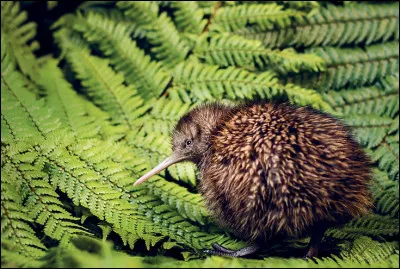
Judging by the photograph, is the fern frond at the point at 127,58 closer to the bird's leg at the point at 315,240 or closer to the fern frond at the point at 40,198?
the fern frond at the point at 40,198

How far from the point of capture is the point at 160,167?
2764mm

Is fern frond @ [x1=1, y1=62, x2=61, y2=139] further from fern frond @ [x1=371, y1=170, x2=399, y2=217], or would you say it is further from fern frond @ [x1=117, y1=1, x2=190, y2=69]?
fern frond @ [x1=371, y1=170, x2=399, y2=217]

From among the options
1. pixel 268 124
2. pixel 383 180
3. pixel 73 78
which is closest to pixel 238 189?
pixel 268 124

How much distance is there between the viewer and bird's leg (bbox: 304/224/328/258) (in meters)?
2.26

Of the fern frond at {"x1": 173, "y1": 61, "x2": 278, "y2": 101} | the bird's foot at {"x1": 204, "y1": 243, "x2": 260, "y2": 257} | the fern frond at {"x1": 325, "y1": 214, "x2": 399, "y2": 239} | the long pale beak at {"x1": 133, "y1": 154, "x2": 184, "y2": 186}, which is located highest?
the fern frond at {"x1": 173, "y1": 61, "x2": 278, "y2": 101}

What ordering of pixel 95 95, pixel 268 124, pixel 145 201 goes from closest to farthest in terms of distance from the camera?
pixel 268 124
pixel 145 201
pixel 95 95

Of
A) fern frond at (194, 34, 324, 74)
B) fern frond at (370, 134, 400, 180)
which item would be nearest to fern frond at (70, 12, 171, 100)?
fern frond at (194, 34, 324, 74)

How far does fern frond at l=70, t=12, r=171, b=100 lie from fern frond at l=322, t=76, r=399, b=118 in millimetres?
1246

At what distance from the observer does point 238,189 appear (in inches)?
88.5

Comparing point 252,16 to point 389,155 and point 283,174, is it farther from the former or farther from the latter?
point 283,174

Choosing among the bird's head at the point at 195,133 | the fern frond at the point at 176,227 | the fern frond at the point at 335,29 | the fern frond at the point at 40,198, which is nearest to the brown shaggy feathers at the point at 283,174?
the fern frond at the point at 176,227

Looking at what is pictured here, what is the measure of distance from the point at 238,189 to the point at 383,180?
1.24m

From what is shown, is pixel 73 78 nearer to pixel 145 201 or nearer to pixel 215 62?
pixel 215 62

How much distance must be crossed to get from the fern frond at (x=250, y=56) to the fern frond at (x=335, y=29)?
15cm
